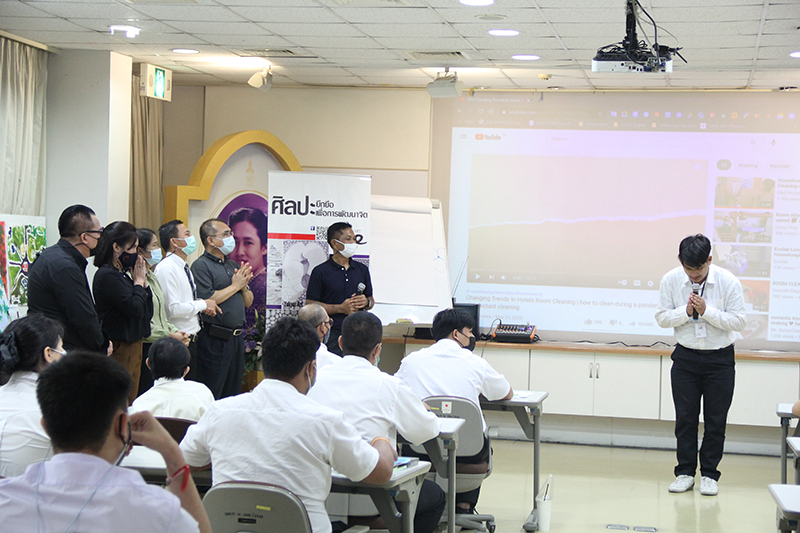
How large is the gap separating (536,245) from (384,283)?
1433mm

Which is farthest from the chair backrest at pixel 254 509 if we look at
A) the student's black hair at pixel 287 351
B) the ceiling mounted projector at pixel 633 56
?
the ceiling mounted projector at pixel 633 56

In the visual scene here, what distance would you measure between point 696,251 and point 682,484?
1600 millimetres

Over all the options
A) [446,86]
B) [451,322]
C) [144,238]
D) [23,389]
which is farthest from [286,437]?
[446,86]

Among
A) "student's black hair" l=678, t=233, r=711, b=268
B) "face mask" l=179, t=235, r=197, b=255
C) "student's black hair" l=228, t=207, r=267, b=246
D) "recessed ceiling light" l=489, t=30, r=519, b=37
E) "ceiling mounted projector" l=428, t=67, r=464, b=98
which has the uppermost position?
"recessed ceiling light" l=489, t=30, r=519, b=37

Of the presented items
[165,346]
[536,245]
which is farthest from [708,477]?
[165,346]

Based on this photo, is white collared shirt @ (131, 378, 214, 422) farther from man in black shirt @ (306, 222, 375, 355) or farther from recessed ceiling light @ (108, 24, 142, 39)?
recessed ceiling light @ (108, 24, 142, 39)

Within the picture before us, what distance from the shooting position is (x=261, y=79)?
21.5 ft

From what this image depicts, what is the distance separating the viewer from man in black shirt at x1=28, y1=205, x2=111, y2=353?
4.26 meters

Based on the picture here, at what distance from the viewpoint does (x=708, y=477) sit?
5.38m

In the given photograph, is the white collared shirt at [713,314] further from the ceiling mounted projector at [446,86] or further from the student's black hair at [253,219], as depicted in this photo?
the student's black hair at [253,219]

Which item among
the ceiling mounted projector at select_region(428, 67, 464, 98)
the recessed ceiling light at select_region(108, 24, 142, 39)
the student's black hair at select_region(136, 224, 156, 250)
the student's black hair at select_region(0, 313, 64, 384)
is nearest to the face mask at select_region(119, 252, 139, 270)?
the student's black hair at select_region(136, 224, 156, 250)

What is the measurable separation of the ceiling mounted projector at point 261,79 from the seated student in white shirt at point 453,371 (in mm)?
3135

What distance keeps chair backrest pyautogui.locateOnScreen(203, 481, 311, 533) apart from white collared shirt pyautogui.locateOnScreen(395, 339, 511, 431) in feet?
5.88

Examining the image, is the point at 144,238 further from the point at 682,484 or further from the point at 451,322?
the point at 682,484
